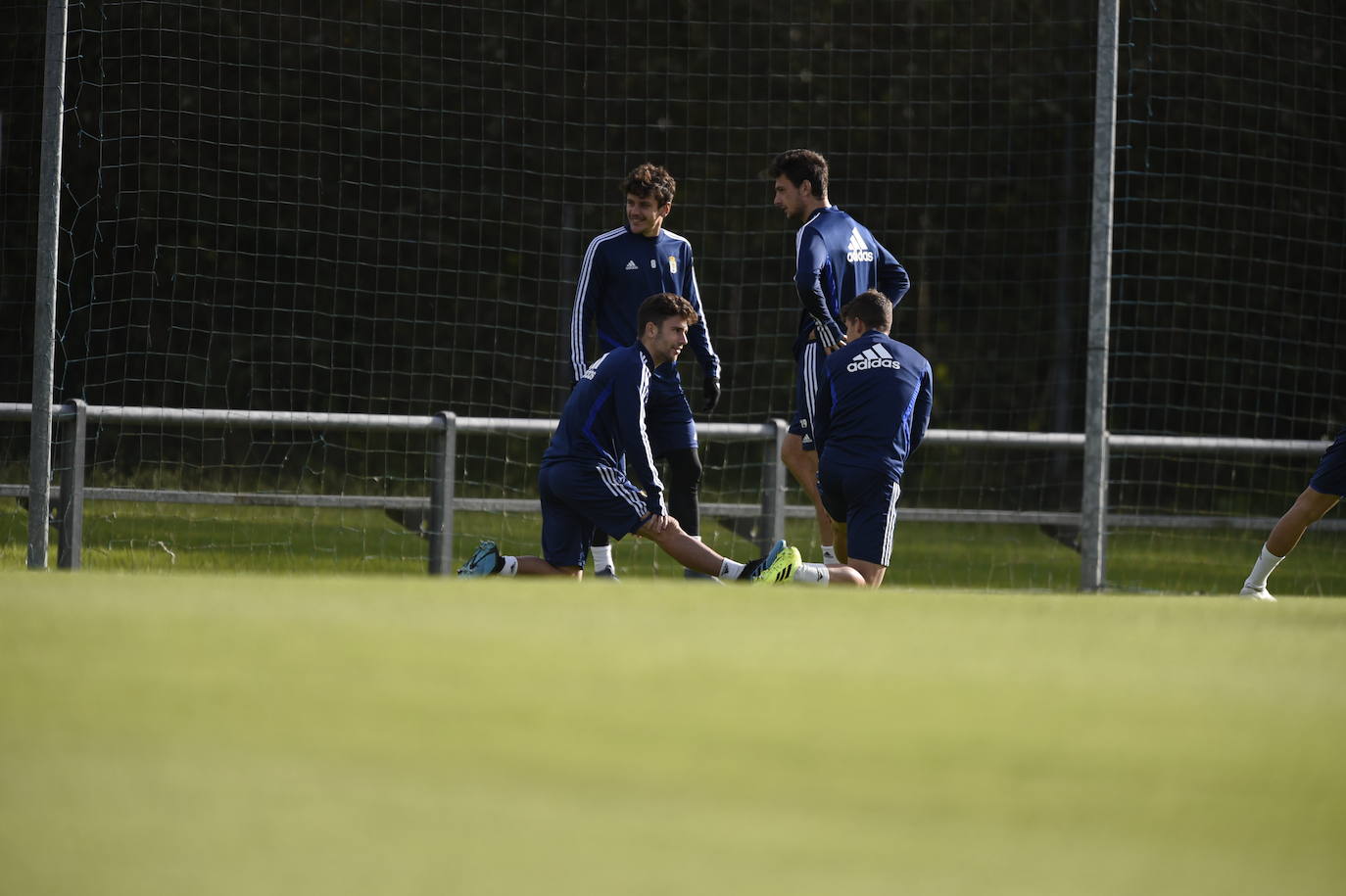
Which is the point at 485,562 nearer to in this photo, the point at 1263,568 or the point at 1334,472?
the point at 1263,568

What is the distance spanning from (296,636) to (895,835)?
3.67 ft

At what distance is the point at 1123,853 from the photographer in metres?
1.53

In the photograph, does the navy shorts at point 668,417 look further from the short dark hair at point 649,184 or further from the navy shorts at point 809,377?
the short dark hair at point 649,184

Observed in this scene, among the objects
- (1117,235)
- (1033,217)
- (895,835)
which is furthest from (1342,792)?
(1033,217)

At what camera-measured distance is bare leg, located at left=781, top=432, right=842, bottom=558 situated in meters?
6.93

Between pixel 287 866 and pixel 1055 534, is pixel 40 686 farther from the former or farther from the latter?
pixel 1055 534

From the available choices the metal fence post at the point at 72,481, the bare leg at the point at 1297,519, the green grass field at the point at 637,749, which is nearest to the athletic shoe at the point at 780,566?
the bare leg at the point at 1297,519

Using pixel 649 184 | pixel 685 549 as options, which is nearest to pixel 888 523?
pixel 685 549

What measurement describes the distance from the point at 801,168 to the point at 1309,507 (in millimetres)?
2355

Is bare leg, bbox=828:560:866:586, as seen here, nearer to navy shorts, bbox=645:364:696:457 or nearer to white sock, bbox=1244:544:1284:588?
navy shorts, bbox=645:364:696:457

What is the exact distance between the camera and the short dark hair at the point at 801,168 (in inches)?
264

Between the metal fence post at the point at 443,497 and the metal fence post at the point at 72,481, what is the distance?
1.62m

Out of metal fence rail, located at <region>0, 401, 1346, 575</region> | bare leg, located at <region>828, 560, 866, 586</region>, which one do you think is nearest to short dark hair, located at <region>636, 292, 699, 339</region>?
bare leg, located at <region>828, 560, 866, 586</region>

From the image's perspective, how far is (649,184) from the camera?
665cm
